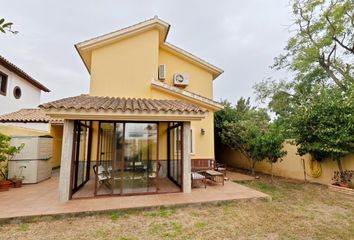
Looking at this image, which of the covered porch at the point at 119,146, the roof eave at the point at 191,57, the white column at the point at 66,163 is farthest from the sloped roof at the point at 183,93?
the white column at the point at 66,163

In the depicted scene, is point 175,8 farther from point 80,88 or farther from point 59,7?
point 80,88

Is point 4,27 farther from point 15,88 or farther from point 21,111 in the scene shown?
point 15,88

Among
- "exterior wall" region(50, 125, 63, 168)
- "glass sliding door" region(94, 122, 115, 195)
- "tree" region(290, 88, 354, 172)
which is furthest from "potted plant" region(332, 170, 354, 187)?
"exterior wall" region(50, 125, 63, 168)

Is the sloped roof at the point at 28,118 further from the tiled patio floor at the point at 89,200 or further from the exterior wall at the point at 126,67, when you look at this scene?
the tiled patio floor at the point at 89,200

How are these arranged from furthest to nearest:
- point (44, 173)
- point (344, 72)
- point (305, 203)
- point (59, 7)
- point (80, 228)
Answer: point (344, 72), point (44, 173), point (59, 7), point (305, 203), point (80, 228)

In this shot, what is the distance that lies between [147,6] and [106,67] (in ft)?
20.7

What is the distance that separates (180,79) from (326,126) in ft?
30.0

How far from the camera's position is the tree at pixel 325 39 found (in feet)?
54.4

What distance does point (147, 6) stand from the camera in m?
14.4

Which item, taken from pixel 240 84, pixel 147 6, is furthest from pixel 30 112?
pixel 240 84

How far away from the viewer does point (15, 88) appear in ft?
59.7

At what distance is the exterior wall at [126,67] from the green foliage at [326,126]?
8869 millimetres

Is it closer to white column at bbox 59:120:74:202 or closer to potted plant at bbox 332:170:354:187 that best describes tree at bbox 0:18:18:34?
white column at bbox 59:120:74:202

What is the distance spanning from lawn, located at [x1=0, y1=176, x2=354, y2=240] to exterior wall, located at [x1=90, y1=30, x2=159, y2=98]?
7.37 metres
